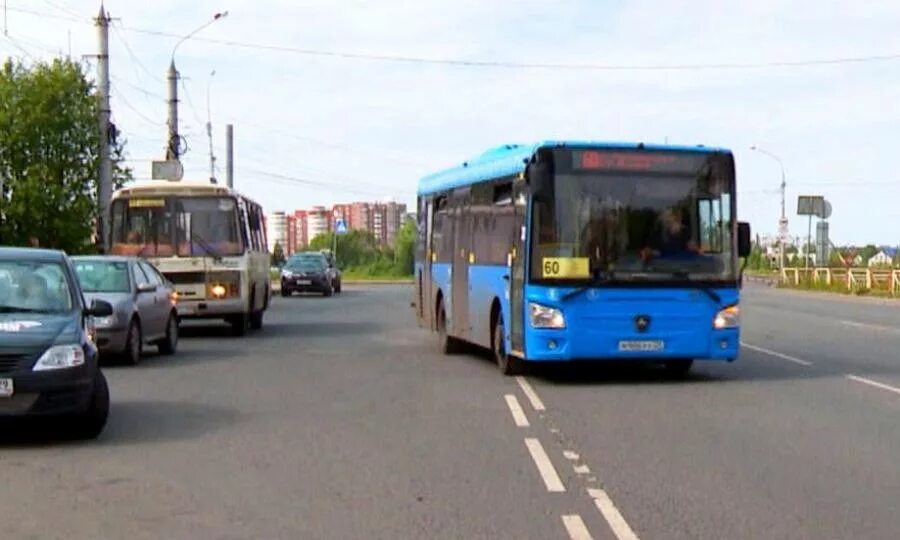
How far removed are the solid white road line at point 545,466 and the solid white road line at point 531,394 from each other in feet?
8.32

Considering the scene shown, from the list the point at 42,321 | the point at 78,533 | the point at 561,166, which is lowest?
the point at 78,533

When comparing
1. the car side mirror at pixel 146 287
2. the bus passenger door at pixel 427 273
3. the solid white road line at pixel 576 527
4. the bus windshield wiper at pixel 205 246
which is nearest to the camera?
A: the solid white road line at pixel 576 527

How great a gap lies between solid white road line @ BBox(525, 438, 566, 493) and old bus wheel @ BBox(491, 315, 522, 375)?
587cm

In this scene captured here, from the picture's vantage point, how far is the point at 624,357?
16906mm

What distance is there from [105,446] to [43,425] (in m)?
1.57

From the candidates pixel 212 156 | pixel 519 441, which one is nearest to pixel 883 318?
pixel 519 441

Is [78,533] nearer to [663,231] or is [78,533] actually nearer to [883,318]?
[663,231]

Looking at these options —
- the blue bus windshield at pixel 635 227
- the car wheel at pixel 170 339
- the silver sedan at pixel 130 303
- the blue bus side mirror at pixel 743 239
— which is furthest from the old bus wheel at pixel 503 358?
the car wheel at pixel 170 339

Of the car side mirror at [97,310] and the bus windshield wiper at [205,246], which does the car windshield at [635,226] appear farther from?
the bus windshield wiper at [205,246]

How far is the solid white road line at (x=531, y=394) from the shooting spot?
583 inches

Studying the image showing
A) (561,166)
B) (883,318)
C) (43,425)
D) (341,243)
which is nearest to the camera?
(43,425)

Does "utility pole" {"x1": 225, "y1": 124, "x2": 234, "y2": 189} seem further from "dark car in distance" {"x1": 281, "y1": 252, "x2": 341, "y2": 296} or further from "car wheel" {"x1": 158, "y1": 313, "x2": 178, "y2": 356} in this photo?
"car wheel" {"x1": 158, "y1": 313, "x2": 178, "y2": 356}

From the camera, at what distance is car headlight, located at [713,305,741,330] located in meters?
17.1

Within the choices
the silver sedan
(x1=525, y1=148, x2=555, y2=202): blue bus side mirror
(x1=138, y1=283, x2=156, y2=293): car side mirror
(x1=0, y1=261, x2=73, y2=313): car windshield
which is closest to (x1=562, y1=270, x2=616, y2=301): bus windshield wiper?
(x1=525, y1=148, x2=555, y2=202): blue bus side mirror
